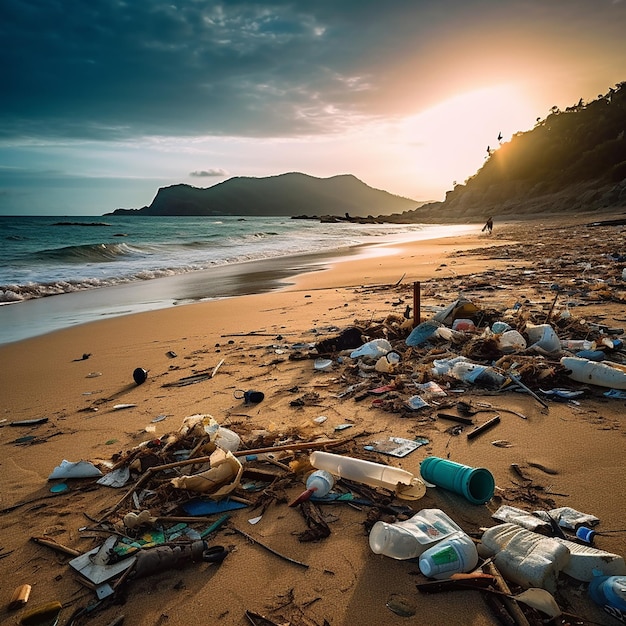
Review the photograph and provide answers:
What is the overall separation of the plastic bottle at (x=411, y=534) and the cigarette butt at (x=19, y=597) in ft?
4.61

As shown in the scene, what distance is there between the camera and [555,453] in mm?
2336

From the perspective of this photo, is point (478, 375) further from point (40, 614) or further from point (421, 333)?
point (40, 614)

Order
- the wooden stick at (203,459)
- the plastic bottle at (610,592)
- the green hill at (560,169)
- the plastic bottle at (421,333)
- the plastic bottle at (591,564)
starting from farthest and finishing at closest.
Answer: the green hill at (560,169) < the plastic bottle at (421,333) < the wooden stick at (203,459) < the plastic bottle at (591,564) < the plastic bottle at (610,592)

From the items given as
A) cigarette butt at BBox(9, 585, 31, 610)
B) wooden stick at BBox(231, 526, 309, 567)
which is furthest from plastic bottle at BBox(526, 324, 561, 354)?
cigarette butt at BBox(9, 585, 31, 610)

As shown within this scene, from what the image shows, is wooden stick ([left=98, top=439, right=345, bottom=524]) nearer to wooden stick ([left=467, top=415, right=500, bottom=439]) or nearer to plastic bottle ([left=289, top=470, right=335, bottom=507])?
plastic bottle ([left=289, top=470, right=335, bottom=507])

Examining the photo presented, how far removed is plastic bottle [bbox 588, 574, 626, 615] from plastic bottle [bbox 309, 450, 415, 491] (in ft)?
2.58

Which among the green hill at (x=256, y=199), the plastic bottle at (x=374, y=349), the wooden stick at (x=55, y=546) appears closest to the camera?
the wooden stick at (x=55, y=546)

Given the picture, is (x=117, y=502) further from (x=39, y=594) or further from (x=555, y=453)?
(x=555, y=453)

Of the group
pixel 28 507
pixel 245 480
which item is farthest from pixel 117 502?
pixel 245 480

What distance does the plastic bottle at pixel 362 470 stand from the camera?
6.90 ft

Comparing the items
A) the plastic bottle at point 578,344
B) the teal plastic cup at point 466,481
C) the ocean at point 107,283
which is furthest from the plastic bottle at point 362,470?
the ocean at point 107,283

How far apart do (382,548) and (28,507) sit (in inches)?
76.2

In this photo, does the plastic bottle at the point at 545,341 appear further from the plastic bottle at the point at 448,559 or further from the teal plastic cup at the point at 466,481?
the plastic bottle at the point at 448,559

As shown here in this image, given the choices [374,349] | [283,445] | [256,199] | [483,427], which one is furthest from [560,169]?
[256,199]
